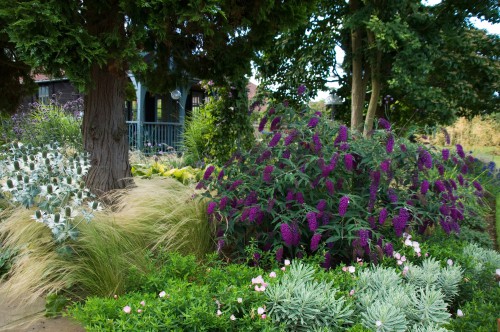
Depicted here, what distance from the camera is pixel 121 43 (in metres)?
3.52

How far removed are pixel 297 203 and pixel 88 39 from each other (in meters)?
2.12

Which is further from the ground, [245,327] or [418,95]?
[418,95]

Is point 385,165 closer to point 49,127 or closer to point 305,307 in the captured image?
point 305,307

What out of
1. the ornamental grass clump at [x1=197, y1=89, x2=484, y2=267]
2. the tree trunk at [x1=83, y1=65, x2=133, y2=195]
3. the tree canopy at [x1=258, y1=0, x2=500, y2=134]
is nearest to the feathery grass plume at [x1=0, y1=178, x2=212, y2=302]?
the ornamental grass clump at [x1=197, y1=89, x2=484, y2=267]

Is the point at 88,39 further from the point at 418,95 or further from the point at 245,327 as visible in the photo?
the point at 418,95

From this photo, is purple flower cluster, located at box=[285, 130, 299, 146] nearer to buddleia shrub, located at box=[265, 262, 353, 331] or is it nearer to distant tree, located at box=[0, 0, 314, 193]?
distant tree, located at box=[0, 0, 314, 193]

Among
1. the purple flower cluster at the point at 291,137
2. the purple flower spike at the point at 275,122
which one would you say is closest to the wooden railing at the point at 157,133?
the purple flower spike at the point at 275,122

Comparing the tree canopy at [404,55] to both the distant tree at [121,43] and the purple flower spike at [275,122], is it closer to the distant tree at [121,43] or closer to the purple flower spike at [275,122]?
the distant tree at [121,43]

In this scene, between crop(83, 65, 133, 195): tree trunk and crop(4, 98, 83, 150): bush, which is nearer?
crop(83, 65, 133, 195): tree trunk

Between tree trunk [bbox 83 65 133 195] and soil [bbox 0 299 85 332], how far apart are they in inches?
66.9

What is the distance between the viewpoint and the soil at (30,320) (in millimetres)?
2355

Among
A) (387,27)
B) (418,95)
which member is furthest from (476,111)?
(387,27)

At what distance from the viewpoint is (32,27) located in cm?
303

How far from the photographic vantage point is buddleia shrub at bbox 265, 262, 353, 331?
6.05ft
